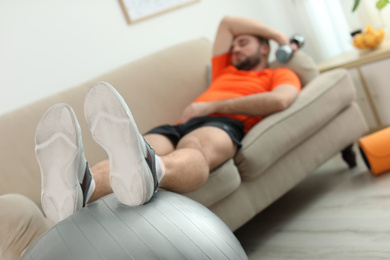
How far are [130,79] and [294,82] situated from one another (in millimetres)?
865

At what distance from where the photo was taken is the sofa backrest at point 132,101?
2.37 metres

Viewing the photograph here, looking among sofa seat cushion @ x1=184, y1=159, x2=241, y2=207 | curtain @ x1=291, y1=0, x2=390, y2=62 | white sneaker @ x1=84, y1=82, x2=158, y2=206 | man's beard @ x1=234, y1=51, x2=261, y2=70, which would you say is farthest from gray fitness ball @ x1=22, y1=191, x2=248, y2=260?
curtain @ x1=291, y1=0, x2=390, y2=62

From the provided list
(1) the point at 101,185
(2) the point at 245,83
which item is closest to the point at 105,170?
(1) the point at 101,185

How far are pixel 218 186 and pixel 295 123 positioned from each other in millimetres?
528

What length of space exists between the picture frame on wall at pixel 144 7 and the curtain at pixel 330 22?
3.23 feet

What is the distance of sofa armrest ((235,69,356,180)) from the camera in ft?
7.21

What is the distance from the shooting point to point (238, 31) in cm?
278

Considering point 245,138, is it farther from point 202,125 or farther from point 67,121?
point 67,121

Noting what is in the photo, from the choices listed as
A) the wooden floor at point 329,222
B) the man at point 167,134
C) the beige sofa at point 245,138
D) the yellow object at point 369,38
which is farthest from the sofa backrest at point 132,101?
the yellow object at point 369,38

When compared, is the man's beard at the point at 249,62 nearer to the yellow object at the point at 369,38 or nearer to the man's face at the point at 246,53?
the man's face at the point at 246,53

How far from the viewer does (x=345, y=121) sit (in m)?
2.63

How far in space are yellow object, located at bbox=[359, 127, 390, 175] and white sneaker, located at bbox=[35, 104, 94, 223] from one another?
153 centimetres

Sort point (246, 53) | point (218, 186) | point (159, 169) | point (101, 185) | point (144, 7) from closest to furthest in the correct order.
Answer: point (159, 169), point (101, 185), point (218, 186), point (246, 53), point (144, 7)

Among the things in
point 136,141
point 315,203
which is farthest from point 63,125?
point 315,203
